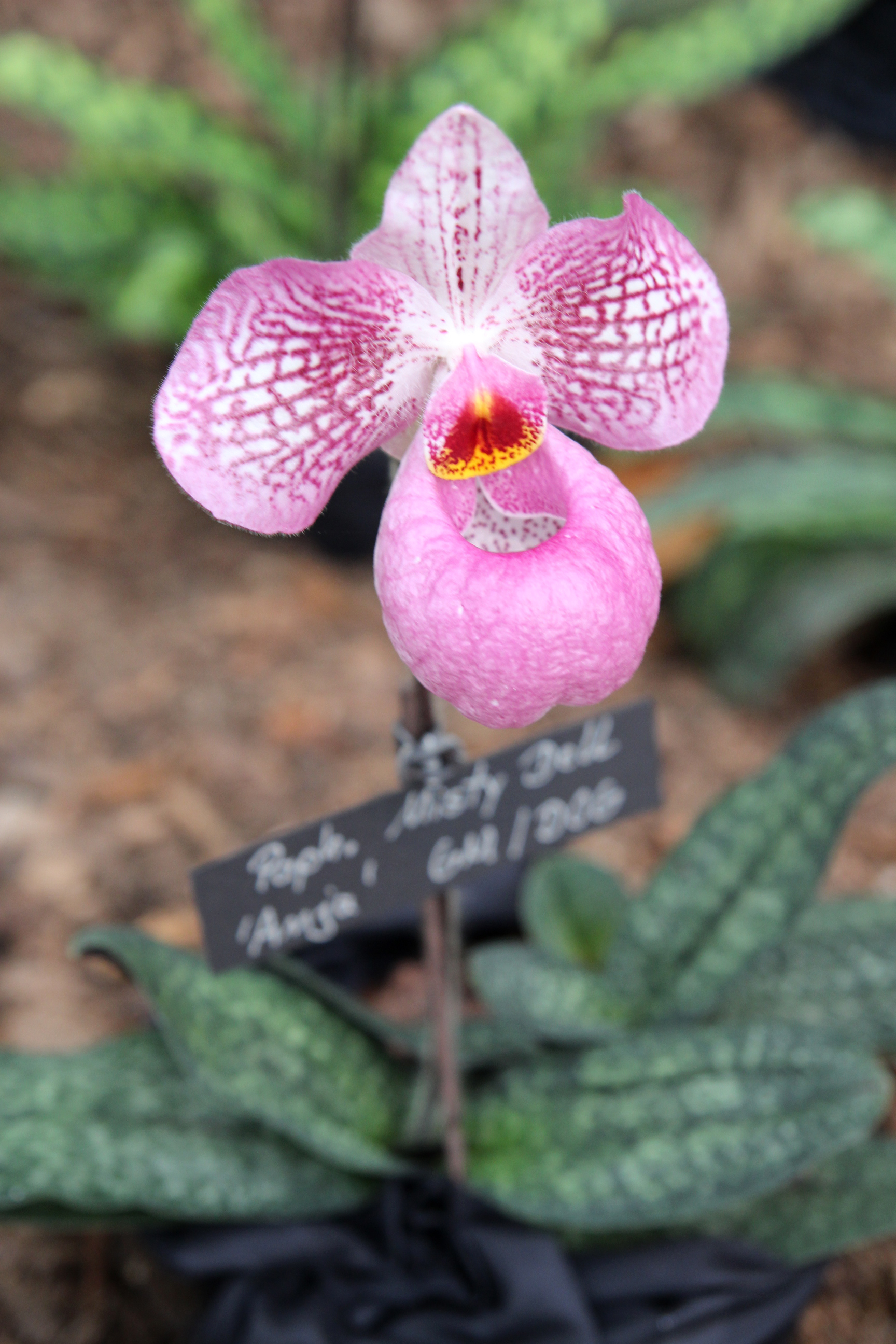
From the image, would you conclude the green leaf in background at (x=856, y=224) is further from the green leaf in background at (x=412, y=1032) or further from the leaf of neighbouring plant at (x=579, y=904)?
the green leaf in background at (x=412, y=1032)

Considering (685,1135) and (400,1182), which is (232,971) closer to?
(400,1182)

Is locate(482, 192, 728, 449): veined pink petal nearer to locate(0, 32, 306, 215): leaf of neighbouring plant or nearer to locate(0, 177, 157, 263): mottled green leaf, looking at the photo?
locate(0, 32, 306, 215): leaf of neighbouring plant

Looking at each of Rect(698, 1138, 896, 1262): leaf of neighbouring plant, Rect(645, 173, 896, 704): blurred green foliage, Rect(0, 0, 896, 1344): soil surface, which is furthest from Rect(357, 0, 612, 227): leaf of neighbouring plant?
Rect(698, 1138, 896, 1262): leaf of neighbouring plant

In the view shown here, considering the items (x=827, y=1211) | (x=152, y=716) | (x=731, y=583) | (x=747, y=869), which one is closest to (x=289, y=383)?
(x=747, y=869)

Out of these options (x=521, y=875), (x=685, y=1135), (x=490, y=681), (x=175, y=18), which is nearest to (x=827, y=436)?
(x=521, y=875)

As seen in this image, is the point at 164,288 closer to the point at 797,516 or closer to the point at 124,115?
the point at 124,115

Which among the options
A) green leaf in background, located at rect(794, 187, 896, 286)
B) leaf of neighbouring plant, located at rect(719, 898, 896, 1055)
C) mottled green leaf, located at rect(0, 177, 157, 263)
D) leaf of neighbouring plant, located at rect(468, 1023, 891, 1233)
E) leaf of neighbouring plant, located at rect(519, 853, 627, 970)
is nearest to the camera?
leaf of neighbouring plant, located at rect(468, 1023, 891, 1233)

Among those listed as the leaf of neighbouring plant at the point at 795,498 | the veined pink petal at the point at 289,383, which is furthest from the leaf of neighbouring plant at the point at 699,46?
the veined pink petal at the point at 289,383
